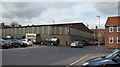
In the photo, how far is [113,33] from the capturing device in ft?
113

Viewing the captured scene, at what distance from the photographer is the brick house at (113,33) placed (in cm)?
3397

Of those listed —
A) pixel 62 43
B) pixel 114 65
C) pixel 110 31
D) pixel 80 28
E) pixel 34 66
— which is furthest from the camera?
pixel 80 28

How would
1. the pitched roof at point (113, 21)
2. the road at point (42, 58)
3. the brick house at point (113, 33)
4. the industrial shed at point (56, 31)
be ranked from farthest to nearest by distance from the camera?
the industrial shed at point (56, 31) < the pitched roof at point (113, 21) < the brick house at point (113, 33) < the road at point (42, 58)

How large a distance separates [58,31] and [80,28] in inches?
563

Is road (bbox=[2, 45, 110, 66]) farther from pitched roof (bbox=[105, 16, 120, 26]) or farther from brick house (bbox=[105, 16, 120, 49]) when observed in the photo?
pitched roof (bbox=[105, 16, 120, 26])

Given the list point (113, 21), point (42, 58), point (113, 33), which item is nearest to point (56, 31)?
point (113, 21)

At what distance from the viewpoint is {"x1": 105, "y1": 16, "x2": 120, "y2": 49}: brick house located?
A: 33969mm

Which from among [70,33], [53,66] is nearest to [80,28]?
[70,33]

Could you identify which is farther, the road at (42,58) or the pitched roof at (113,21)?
the pitched roof at (113,21)

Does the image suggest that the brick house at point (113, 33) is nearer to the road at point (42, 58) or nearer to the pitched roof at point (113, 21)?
the pitched roof at point (113, 21)

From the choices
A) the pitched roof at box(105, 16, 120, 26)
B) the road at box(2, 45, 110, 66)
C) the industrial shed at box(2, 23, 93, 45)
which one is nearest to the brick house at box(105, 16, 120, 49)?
the pitched roof at box(105, 16, 120, 26)

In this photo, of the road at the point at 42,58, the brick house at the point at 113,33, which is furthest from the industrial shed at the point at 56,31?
the road at the point at 42,58

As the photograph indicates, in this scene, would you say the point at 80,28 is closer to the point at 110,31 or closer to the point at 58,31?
the point at 58,31

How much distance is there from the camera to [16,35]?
57.4m
